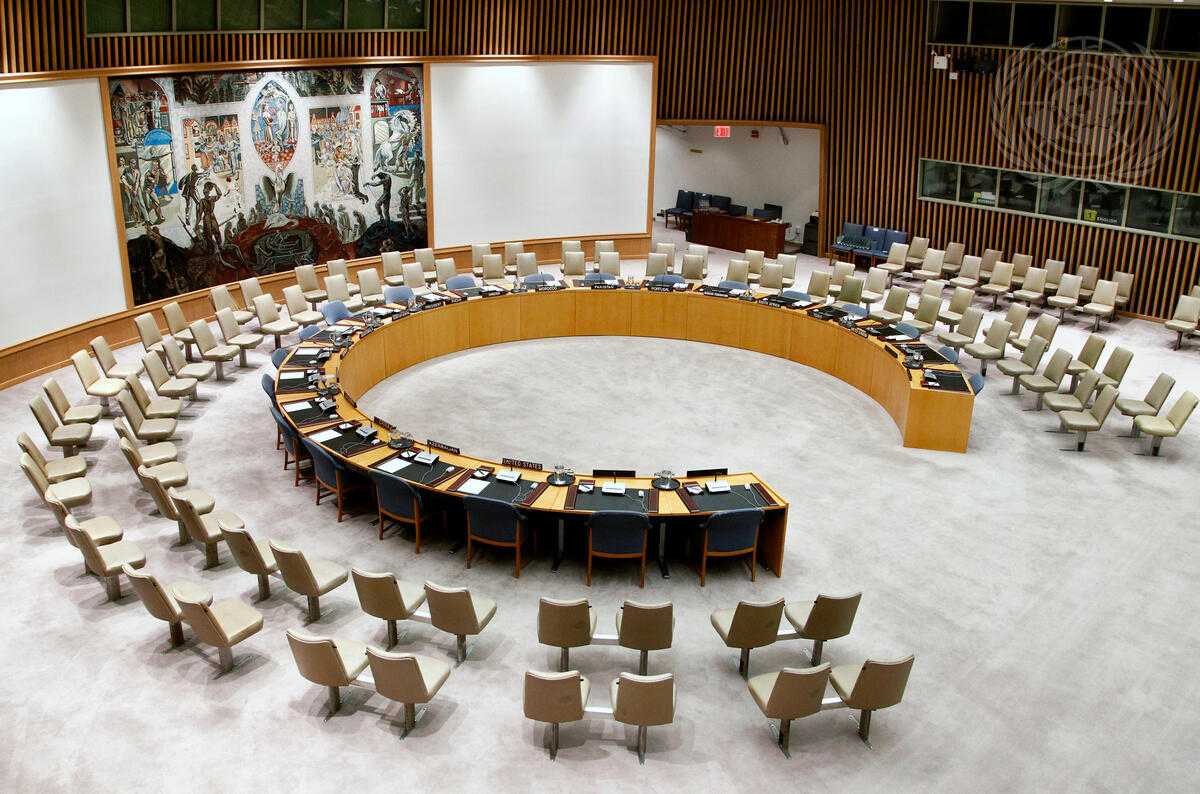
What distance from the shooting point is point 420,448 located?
1055cm

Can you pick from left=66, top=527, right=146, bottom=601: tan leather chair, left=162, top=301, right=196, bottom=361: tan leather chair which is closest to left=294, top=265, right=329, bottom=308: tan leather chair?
left=162, top=301, right=196, bottom=361: tan leather chair

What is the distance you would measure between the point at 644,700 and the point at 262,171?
1268 cm

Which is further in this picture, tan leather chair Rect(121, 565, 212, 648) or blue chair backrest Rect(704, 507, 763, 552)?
blue chair backrest Rect(704, 507, 763, 552)

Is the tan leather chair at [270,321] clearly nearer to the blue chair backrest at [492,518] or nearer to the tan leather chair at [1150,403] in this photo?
the blue chair backrest at [492,518]

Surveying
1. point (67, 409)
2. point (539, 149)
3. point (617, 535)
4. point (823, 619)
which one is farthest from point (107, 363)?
point (539, 149)

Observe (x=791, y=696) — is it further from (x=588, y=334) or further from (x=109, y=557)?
(x=588, y=334)

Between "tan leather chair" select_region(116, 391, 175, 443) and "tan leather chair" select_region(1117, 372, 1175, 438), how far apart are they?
11.6 meters

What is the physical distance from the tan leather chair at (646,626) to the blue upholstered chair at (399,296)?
333 inches

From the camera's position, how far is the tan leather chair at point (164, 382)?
1251 cm

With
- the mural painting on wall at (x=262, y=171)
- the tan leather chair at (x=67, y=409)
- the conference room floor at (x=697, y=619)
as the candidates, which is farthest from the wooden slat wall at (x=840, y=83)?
the tan leather chair at (x=67, y=409)

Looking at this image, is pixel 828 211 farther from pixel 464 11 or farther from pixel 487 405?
pixel 487 405

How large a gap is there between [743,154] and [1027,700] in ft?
60.2

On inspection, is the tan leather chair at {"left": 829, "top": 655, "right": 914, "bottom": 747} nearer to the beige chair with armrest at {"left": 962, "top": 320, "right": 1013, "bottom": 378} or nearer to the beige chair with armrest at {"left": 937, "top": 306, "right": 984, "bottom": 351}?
the beige chair with armrest at {"left": 962, "top": 320, "right": 1013, "bottom": 378}

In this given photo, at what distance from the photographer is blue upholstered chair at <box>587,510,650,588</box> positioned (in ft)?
30.0
